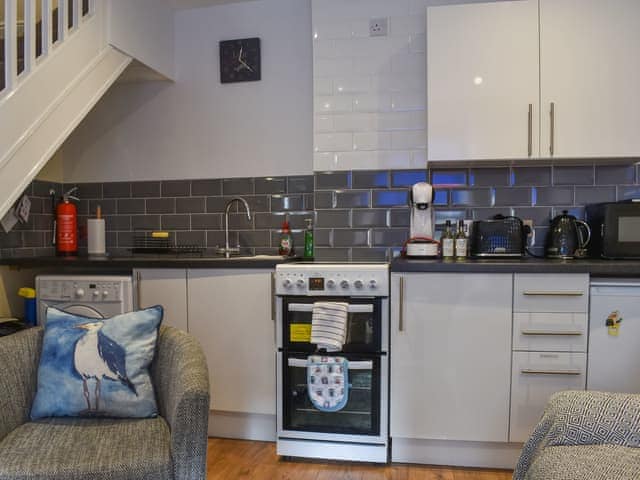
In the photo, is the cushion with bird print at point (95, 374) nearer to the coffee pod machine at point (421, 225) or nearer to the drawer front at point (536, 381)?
the coffee pod machine at point (421, 225)

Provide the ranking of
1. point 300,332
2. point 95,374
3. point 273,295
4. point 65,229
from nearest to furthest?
1. point 95,374
2. point 300,332
3. point 273,295
4. point 65,229

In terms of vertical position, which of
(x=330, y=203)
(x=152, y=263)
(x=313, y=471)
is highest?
(x=330, y=203)

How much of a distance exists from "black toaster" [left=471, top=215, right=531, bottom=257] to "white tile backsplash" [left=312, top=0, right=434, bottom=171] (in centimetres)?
54

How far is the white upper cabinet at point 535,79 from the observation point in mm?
2264

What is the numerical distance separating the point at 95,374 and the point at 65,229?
6.09 ft

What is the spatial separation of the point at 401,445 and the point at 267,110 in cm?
215

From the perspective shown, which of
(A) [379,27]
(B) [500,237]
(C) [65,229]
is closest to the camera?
(B) [500,237]

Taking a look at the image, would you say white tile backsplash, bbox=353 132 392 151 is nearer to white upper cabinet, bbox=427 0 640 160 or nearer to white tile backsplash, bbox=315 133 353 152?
white tile backsplash, bbox=315 133 353 152

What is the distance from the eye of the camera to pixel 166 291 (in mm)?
2471

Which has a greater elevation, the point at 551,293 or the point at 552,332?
the point at 551,293

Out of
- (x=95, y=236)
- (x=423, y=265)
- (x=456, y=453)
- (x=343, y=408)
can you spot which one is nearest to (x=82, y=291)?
(x=95, y=236)

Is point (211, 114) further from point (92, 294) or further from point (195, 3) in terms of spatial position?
point (92, 294)

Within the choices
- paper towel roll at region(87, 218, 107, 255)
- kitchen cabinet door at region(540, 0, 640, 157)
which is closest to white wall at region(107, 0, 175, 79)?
paper towel roll at region(87, 218, 107, 255)

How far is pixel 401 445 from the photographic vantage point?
226 cm
